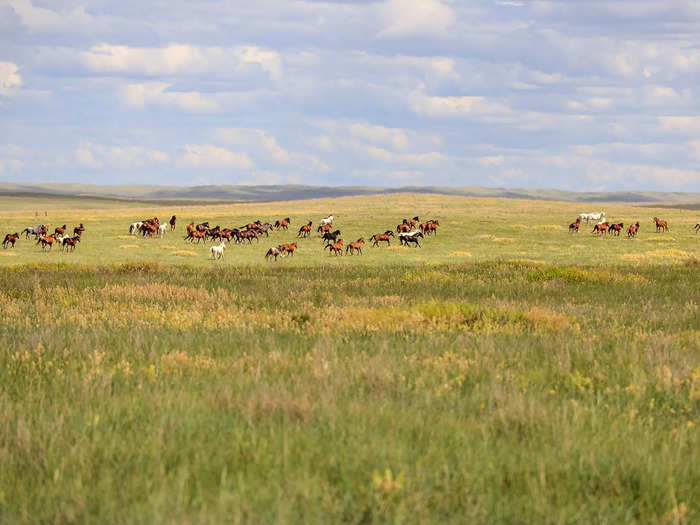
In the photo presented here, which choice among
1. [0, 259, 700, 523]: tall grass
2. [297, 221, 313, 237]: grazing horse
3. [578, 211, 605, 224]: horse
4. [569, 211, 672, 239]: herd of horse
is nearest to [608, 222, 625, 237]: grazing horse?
[569, 211, 672, 239]: herd of horse

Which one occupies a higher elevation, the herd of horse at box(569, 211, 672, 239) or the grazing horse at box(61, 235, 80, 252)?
the herd of horse at box(569, 211, 672, 239)

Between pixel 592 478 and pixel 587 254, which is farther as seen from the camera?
pixel 587 254

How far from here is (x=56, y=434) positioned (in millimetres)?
5305

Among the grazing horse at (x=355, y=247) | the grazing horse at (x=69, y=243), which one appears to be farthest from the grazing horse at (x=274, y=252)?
the grazing horse at (x=69, y=243)

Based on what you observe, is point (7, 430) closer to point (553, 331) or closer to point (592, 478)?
point (592, 478)

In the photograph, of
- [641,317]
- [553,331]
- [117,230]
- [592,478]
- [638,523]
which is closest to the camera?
[638,523]

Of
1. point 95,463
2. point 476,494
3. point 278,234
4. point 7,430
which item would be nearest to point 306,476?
point 476,494

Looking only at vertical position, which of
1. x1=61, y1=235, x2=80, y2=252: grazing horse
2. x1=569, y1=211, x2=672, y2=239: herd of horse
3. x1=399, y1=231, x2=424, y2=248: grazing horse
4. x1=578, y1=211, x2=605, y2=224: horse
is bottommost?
x1=61, y1=235, x2=80, y2=252: grazing horse

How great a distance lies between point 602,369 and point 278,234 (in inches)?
2173

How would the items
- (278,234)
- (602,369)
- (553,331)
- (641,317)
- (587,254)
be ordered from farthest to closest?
(278,234) < (587,254) < (641,317) < (553,331) < (602,369)

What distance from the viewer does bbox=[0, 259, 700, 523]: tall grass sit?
4.31 metres

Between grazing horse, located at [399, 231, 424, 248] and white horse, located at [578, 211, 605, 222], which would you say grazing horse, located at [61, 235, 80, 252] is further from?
white horse, located at [578, 211, 605, 222]

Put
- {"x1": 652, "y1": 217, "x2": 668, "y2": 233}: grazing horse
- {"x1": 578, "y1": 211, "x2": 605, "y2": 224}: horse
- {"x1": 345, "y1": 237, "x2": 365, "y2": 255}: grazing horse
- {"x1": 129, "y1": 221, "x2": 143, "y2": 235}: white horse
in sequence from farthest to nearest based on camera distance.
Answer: {"x1": 578, "y1": 211, "x2": 605, "y2": 224}: horse < {"x1": 652, "y1": 217, "x2": 668, "y2": 233}: grazing horse < {"x1": 129, "y1": 221, "x2": 143, "y2": 235}: white horse < {"x1": 345, "y1": 237, "x2": 365, "y2": 255}: grazing horse

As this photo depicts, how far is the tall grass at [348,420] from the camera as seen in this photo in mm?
4312
